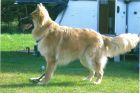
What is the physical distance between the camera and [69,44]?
10.7 metres

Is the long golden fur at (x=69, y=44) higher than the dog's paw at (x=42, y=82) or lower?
higher

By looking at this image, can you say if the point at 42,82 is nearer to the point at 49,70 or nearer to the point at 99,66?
the point at 49,70

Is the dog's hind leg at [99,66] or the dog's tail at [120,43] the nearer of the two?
the dog's hind leg at [99,66]

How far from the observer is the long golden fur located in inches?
419

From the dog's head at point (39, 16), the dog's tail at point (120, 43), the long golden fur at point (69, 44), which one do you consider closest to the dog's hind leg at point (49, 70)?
the long golden fur at point (69, 44)

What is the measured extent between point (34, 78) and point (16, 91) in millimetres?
1711

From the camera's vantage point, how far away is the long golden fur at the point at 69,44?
1064 centimetres

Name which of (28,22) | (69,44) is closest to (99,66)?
(69,44)

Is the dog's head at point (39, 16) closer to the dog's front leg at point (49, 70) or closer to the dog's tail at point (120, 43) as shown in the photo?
the dog's front leg at point (49, 70)

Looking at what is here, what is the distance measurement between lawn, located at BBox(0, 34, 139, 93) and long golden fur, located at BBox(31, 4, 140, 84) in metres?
0.50

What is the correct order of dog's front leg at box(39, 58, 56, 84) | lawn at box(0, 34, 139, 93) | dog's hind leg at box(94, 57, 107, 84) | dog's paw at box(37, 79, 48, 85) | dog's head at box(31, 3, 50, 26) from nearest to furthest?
1. lawn at box(0, 34, 139, 93)
2. dog's paw at box(37, 79, 48, 85)
3. dog's front leg at box(39, 58, 56, 84)
4. dog's head at box(31, 3, 50, 26)
5. dog's hind leg at box(94, 57, 107, 84)

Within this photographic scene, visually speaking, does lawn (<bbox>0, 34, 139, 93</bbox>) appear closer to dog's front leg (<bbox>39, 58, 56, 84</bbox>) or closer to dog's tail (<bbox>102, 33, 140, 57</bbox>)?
dog's front leg (<bbox>39, 58, 56, 84</bbox>)

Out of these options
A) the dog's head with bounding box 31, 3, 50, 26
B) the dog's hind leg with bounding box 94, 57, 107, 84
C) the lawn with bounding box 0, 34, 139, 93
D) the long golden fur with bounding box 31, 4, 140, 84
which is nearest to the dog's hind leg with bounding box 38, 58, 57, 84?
the long golden fur with bounding box 31, 4, 140, 84

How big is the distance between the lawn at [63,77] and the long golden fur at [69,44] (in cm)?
50
